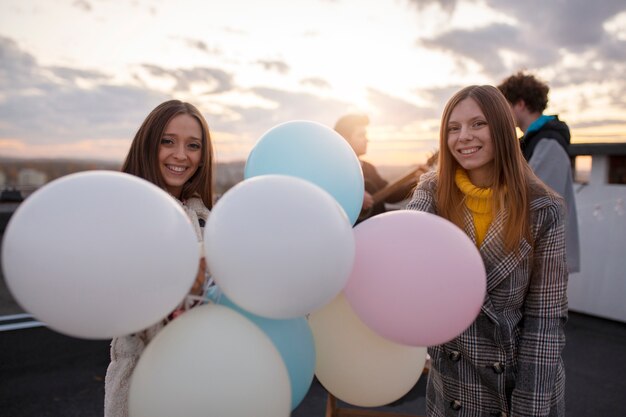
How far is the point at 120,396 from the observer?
4.70 ft

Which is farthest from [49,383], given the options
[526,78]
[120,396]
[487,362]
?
[526,78]

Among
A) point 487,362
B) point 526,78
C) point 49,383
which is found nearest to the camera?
point 487,362

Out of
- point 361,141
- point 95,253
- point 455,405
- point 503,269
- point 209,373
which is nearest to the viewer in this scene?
point 95,253

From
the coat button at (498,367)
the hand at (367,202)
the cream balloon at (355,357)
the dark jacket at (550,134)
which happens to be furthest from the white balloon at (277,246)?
the dark jacket at (550,134)

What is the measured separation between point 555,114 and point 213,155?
239cm

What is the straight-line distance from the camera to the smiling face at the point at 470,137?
1521mm

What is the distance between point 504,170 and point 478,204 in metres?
0.15

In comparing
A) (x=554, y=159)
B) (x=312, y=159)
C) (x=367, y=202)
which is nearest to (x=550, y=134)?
(x=554, y=159)

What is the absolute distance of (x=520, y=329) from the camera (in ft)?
5.07

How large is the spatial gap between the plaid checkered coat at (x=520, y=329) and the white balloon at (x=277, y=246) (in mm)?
656

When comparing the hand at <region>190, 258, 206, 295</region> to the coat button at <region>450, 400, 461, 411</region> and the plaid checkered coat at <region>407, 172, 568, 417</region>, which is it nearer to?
the plaid checkered coat at <region>407, 172, 568, 417</region>

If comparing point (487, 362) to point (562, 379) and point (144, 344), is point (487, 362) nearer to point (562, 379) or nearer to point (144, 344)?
point (562, 379)

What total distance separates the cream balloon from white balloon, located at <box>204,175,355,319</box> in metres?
0.31

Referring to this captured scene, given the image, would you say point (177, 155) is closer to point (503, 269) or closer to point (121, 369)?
point (121, 369)
